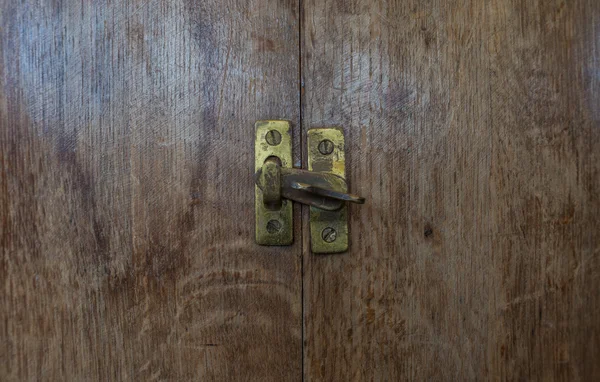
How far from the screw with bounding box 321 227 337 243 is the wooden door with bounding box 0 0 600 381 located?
0.02 meters

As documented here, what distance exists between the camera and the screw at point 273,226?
20.2 inches

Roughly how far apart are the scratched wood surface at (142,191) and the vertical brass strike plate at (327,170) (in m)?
0.03

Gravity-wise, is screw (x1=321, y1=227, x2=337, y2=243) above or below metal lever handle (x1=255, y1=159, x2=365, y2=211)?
below

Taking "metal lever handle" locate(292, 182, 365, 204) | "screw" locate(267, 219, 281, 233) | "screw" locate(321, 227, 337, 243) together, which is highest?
"metal lever handle" locate(292, 182, 365, 204)

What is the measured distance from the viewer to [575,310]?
535 mm

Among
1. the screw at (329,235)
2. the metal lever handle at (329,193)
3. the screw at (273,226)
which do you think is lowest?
the screw at (329,235)

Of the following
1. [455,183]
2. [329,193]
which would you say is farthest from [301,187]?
[455,183]

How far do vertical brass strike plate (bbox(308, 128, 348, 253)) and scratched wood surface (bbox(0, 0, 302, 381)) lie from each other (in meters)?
0.03

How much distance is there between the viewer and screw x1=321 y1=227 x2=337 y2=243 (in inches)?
20.3

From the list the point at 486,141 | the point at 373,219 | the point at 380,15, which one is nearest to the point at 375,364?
the point at 373,219

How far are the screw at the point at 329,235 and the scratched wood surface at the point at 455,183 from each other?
0.02m

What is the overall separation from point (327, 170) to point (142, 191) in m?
0.20

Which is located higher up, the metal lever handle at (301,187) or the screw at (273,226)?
the metal lever handle at (301,187)

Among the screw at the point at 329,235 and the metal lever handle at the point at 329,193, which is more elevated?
the metal lever handle at the point at 329,193
